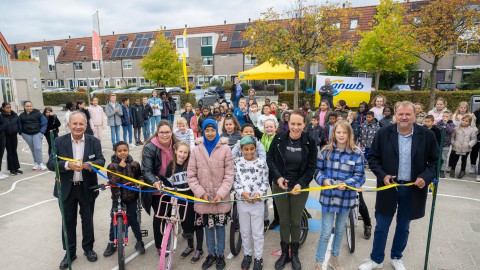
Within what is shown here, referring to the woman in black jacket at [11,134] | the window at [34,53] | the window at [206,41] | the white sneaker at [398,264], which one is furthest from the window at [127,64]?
the white sneaker at [398,264]

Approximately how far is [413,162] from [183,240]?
3406 mm

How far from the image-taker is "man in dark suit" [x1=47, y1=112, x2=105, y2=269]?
3885 mm

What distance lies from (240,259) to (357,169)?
2.01 metres

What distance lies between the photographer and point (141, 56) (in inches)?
1818

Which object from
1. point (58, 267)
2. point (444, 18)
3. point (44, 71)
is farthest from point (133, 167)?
point (44, 71)

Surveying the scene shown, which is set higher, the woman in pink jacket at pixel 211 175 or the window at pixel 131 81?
the window at pixel 131 81

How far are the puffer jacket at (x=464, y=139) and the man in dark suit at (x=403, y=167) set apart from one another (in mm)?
4998

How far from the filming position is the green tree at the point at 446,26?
12.7 metres

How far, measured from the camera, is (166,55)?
29.8 m

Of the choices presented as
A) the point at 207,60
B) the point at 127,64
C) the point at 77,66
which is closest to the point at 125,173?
the point at 207,60

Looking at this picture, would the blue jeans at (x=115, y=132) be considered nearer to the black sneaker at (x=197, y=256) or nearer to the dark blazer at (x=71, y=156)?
the dark blazer at (x=71, y=156)

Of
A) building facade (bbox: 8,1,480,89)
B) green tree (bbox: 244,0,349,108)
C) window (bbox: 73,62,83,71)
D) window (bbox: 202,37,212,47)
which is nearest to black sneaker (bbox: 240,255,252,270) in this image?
green tree (bbox: 244,0,349,108)

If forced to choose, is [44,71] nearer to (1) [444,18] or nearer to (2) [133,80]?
(2) [133,80]

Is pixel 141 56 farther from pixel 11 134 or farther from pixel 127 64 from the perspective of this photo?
pixel 11 134
